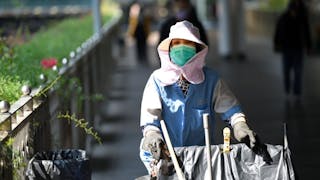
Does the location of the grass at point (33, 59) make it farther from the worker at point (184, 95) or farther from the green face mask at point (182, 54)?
the green face mask at point (182, 54)

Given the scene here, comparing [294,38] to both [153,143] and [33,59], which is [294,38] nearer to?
[33,59]

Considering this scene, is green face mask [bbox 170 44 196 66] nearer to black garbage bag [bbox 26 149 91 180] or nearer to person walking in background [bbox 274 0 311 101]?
black garbage bag [bbox 26 149 91 180]

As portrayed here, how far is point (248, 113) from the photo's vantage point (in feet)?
45.0

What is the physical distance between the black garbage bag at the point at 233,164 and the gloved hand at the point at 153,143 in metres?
0.11

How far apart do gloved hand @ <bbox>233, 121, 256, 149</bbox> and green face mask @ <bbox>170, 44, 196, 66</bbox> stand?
19.9 inches

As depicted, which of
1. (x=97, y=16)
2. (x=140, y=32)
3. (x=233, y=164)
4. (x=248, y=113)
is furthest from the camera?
(x=140, y=32)

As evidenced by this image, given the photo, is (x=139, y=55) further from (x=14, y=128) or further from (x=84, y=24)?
(x=14, y=128)

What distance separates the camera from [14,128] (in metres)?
5.38

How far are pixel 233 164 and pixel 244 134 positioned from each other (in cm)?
19

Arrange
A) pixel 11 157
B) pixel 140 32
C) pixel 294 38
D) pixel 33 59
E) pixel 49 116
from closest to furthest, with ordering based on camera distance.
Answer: pixel 11 157 → pixel 49 116 → pixel 33 59 → pixel 294 38 → pixel 140 32

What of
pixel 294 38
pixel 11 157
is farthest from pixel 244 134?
pixel 294 38

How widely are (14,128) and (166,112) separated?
948 mm

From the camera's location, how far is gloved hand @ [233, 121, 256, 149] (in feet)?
17.3

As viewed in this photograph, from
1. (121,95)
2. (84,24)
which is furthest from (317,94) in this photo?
(84,24)
